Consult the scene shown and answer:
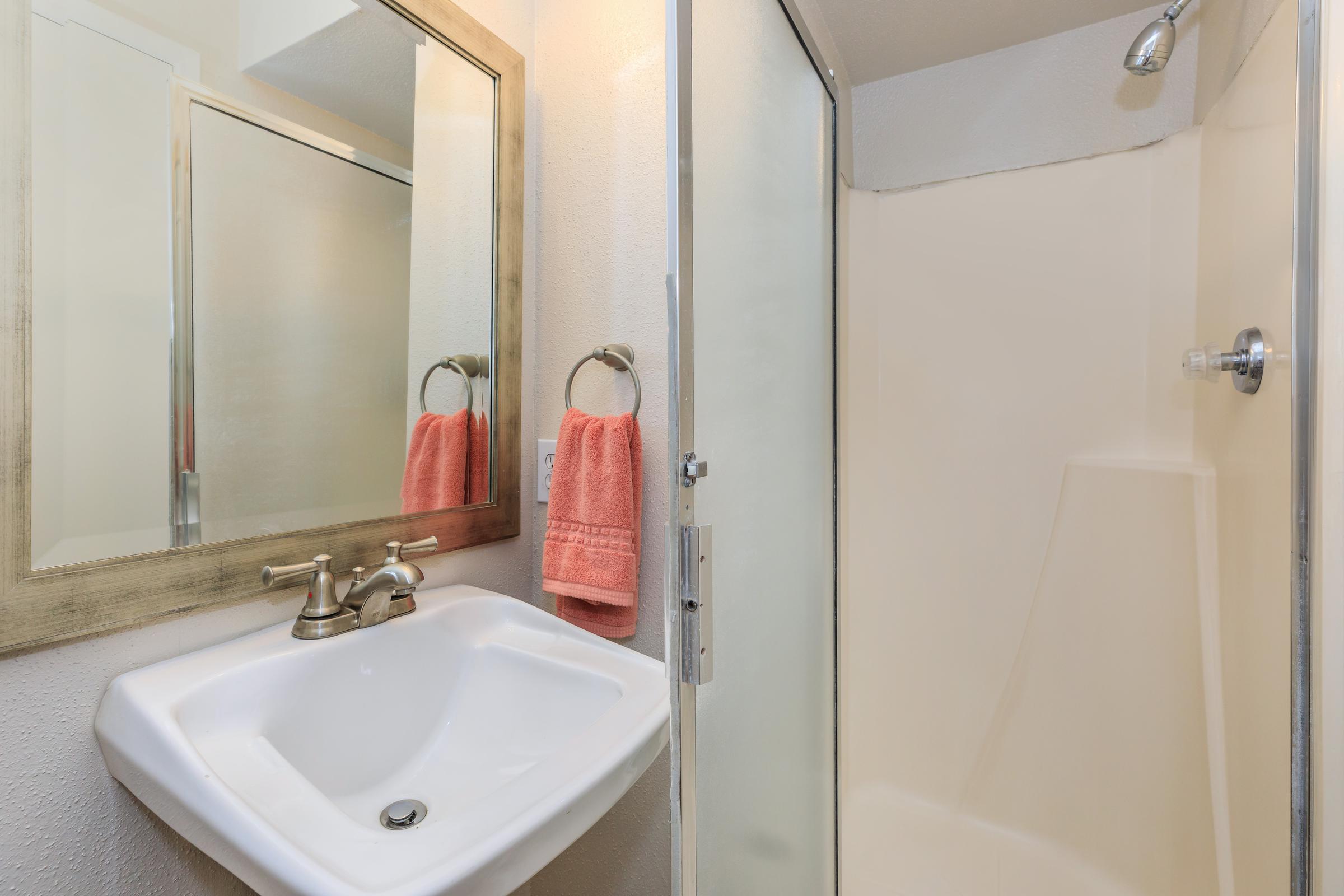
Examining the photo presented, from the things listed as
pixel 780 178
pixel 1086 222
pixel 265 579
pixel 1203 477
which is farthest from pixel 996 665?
pixel 265 579

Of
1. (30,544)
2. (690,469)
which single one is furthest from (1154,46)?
(30,544)

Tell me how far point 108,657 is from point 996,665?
5.19ft

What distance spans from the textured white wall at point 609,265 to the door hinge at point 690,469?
18.8 inches

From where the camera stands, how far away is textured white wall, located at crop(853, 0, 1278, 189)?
1.22 metres

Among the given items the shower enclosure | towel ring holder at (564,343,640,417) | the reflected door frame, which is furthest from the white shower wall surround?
the reflected door frame

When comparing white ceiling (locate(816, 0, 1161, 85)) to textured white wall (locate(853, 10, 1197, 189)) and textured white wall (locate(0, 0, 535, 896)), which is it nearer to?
textured white wall (locate(853, 10, 1197, 189))

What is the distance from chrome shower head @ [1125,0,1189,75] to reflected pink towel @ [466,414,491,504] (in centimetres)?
129

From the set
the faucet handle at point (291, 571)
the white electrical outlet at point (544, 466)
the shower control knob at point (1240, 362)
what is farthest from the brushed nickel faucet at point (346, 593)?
the shower control knob at point (1240, 362)

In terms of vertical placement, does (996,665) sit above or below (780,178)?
below

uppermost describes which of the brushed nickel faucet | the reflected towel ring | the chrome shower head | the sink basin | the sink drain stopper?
the chrome shower head

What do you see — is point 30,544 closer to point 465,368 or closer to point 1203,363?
point 465,368

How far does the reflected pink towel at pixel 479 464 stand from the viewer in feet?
3.40

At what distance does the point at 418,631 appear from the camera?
2.80 ft

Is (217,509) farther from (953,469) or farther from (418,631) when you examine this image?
(953,469)
